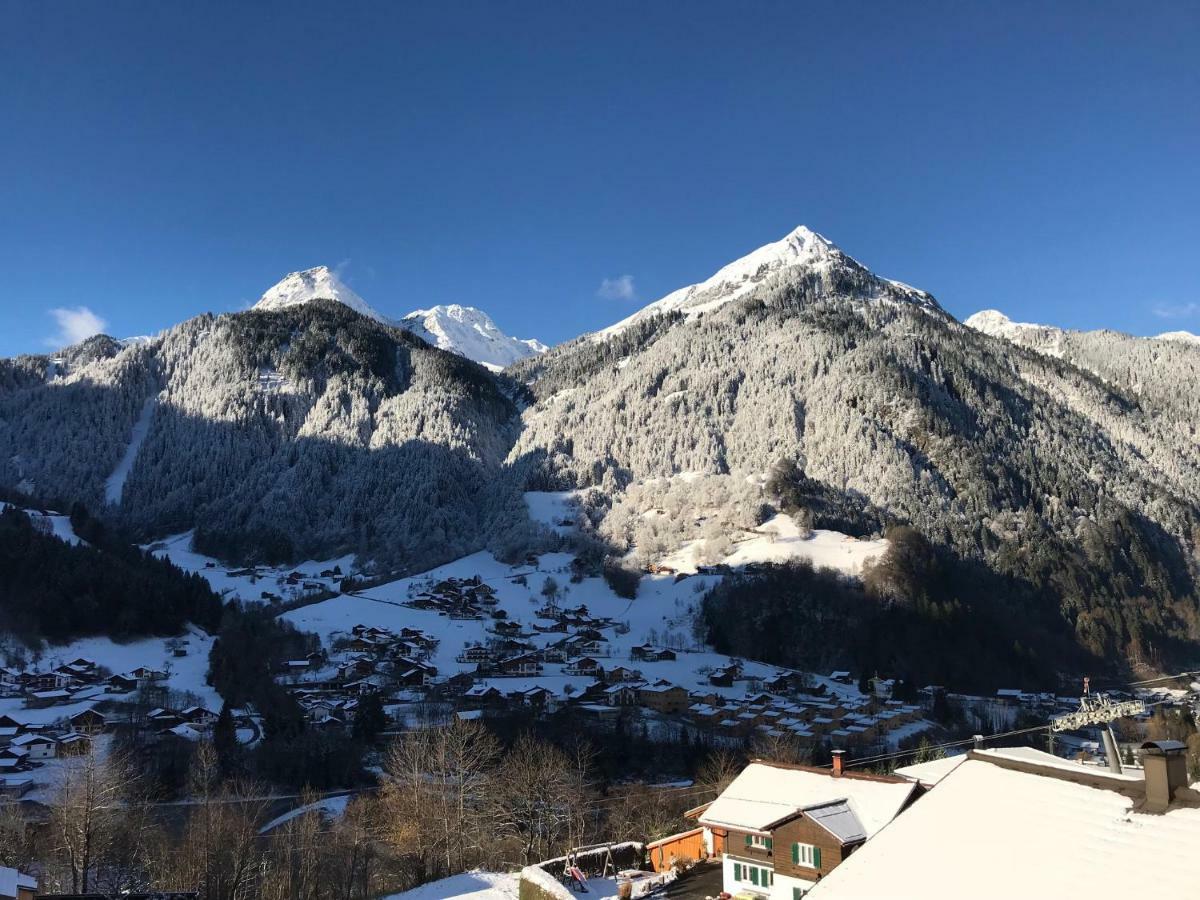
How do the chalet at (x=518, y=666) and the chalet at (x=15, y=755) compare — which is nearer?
the chalet at (x=15, y=755)

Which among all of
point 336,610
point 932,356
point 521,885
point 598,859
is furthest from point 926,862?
point 932,356

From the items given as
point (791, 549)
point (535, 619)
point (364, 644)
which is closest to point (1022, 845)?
point (364, 644)

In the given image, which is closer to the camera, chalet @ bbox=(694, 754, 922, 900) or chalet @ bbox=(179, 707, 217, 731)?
chalet @ bbox=(694, 754, 922, 900)

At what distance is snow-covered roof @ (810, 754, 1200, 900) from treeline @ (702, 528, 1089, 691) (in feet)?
333

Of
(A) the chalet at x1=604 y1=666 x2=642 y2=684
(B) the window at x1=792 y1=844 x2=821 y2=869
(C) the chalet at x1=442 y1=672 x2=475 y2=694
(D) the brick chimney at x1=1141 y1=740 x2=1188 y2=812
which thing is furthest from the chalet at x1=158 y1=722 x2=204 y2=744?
(D) the brick chimney at x1=1141 y1=740 x2=1188 y2=812

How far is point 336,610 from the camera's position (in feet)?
414

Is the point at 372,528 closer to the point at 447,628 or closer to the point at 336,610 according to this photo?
the point at 336,610

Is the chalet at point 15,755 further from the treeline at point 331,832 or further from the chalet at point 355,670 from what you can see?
the chalet at point 355,670

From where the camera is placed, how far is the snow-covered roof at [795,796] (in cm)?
2423

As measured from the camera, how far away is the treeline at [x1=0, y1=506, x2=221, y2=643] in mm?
97875

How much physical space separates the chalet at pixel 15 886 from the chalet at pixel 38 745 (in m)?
44.0

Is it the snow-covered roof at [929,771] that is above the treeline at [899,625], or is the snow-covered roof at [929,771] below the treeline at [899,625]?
below

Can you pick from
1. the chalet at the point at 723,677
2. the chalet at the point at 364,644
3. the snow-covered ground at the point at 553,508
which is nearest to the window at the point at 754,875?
the chalet at the point at 723,677

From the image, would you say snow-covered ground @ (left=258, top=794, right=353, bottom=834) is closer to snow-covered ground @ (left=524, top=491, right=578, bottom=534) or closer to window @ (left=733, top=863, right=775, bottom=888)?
window @ (left=733, top=863, right=775, bottom=888)
